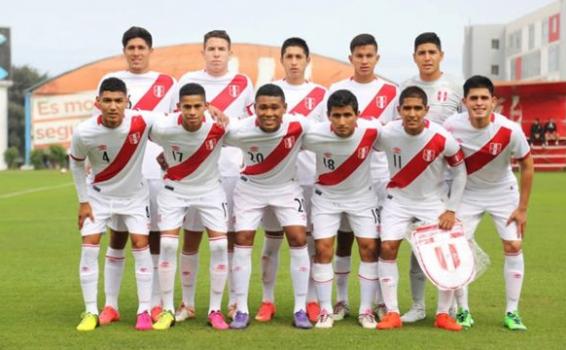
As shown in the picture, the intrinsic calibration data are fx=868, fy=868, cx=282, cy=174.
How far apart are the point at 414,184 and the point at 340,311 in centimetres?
119

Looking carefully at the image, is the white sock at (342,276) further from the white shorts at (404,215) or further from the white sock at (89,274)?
the white sock at (89,274)

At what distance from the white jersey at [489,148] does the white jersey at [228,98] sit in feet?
5.53

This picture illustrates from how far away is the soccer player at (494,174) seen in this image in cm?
633

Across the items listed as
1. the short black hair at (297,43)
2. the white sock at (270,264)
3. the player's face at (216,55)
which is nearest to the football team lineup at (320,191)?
the white sock at (270,264)

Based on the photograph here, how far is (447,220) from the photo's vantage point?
252 inches

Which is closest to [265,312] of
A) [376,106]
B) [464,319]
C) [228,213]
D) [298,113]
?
[228,213]

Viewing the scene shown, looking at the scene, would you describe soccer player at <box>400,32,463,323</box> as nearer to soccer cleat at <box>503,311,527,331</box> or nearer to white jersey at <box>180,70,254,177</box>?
soccer cleat at <box>503,311,527,331</box>

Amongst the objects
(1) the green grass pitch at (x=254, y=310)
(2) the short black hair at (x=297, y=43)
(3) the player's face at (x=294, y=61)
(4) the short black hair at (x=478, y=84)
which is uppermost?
(2) the short black hair at (x=297, y=43)

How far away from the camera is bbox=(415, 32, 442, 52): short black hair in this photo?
669 cm

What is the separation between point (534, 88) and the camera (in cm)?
3275

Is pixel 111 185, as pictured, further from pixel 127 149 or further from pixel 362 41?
pixel 362 41

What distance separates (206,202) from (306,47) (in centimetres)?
154

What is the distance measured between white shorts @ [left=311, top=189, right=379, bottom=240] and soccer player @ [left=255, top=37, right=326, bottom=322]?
332 mm

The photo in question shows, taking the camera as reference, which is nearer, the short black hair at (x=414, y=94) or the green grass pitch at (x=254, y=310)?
the green grass pitch at (x=254, y=310)
